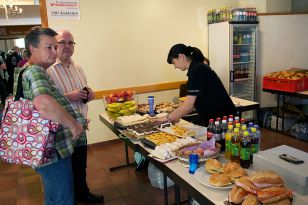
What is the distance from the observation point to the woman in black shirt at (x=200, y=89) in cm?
225

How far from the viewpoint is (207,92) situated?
7.52 ft

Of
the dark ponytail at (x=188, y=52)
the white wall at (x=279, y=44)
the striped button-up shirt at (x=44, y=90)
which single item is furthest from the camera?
the white wall at (x=279, y=44)

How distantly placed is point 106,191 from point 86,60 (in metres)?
2.16

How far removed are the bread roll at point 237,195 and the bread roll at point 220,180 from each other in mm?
106

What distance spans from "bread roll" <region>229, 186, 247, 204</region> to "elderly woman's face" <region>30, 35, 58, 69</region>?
1.31m

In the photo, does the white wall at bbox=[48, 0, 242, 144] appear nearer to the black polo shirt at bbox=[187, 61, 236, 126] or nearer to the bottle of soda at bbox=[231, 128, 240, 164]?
the black polo shirt at bbox=[187, 61, 236, 126]

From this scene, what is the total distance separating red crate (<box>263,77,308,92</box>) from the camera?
4.35 metres

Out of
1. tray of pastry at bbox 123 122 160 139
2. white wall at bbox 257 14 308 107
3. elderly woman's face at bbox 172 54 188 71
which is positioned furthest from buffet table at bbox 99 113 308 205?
white wall at bbox 257 14 308 107

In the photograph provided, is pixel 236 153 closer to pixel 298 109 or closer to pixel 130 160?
pixel 130 160

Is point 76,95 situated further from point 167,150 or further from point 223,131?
point 223,131

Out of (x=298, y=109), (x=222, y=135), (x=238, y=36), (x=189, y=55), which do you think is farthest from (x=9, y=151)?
(x=298, y=109)

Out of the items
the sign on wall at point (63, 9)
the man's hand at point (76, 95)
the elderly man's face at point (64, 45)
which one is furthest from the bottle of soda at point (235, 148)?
the sign on wall at point (63, 9)

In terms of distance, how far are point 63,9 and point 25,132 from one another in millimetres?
3042

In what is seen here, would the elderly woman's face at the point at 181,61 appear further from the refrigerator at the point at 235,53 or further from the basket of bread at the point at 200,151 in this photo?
the refrigerator at the point at 235,53
